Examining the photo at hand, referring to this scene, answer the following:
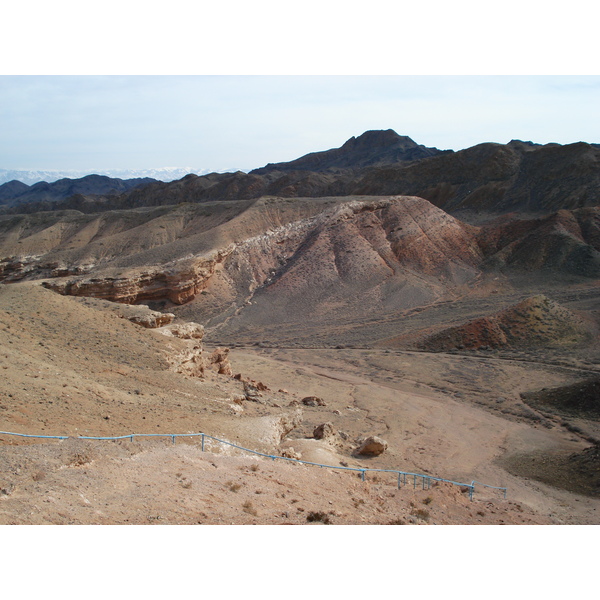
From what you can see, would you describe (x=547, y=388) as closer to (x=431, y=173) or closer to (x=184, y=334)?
(x=184, y=334)

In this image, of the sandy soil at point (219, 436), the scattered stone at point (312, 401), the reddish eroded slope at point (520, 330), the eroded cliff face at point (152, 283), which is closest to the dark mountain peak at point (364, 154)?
the eroded cliff face at point (152, 283)

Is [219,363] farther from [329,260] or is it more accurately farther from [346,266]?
[329,260]

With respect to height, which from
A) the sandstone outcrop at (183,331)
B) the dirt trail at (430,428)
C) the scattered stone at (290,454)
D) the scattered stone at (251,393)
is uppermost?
the sandstone outcrop at (183,331)

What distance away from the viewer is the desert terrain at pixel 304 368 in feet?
22.9

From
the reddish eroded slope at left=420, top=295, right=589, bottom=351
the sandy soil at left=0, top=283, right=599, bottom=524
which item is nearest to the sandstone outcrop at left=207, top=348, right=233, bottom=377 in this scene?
the sandy soil at left=0, top=283, right=599, bottom=524

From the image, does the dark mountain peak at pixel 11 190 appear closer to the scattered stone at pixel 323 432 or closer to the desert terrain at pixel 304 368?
the desert terrain at pixel 304 368

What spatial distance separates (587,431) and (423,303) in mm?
18153

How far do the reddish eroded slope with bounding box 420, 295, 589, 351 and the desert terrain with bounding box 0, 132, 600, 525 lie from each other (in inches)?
3.7

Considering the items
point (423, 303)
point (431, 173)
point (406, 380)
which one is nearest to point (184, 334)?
point (406, 380)

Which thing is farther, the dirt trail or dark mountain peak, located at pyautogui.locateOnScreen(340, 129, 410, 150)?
dark mountain peak, located at pyautogui.locateOnScreen(340, 129, 410, 150)

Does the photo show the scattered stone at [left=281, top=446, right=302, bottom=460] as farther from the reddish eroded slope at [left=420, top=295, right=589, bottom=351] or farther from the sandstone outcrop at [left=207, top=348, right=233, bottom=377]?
the reddish eroded slope at [left=420, top=295, right=589, bottom=351]

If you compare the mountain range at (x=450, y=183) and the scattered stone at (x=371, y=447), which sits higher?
the mountain range at (x=450, y=183)

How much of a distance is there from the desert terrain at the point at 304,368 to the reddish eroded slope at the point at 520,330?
0.09 meters

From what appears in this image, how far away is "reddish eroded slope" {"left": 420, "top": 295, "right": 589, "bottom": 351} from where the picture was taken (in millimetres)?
25203
